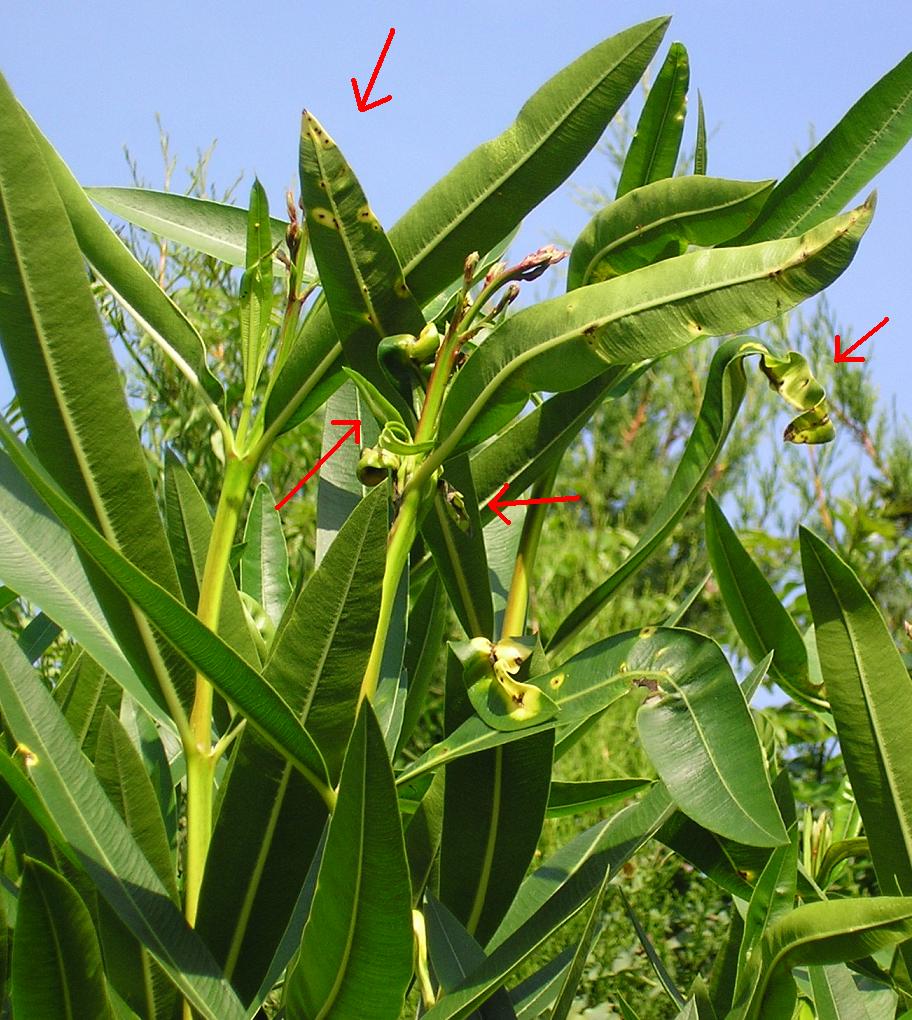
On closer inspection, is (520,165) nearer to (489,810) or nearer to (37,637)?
(489,810)

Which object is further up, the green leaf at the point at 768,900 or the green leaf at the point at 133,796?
the green leaf at the point at 133,796

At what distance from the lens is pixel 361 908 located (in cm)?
60

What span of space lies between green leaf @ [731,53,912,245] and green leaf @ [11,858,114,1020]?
63cm

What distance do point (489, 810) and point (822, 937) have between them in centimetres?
23

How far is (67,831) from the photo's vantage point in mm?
662

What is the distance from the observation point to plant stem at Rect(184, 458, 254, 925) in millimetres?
750

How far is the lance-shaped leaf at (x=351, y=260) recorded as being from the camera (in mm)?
734

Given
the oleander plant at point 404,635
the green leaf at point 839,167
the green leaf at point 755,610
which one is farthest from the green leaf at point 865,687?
the green leaf at point 839,167

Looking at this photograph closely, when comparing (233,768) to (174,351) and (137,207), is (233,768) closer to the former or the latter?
(174,351)

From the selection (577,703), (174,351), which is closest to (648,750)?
(577,703)

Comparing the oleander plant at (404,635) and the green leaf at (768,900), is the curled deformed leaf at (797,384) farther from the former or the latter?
the green leaf at (768,900)

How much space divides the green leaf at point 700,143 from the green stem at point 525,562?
26 centimetres

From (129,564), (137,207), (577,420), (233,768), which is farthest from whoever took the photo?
(137,207)

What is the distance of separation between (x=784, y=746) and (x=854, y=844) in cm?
214
